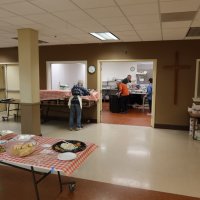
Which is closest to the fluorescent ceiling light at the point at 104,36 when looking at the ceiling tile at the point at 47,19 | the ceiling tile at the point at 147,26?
the ceiling tile at the point at 147,26

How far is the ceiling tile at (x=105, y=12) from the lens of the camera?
126 inches

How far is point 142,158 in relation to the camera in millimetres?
3814

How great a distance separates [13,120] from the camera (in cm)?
702

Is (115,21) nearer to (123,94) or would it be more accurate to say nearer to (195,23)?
(195,23)

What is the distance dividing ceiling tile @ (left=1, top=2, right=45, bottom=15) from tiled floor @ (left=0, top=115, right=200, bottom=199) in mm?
2632

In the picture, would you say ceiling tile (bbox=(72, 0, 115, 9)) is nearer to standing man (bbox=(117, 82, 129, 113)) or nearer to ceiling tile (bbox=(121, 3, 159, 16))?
ceiling tile (bbox=(121, 3, 159, 16))

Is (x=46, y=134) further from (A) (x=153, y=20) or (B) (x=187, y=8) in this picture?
(B) (x=187, y=8)

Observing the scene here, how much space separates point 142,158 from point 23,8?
3229 millimetres

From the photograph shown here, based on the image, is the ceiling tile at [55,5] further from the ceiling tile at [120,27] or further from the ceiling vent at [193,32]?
the ceiling vent at [193,32]

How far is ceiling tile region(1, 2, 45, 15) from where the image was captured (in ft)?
10.1

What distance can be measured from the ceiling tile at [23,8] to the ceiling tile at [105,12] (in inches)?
31.7

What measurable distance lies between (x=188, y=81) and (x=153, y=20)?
2567 millimetres

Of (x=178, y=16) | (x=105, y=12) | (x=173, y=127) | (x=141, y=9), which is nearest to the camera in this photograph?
Result: (x=141, y=9)

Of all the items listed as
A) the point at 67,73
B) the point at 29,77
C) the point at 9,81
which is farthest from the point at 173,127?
the point at 9,81
